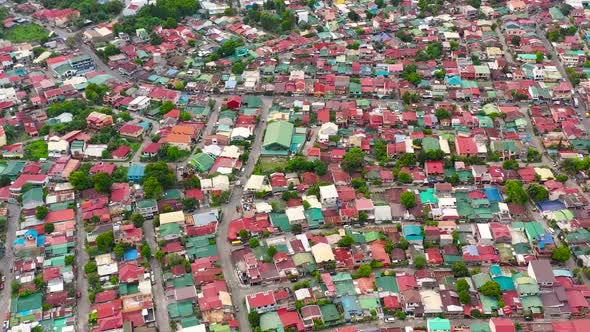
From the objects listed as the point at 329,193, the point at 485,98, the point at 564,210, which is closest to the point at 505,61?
the point at 485,98

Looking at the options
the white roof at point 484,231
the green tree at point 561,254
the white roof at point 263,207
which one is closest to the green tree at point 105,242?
the white roof at point 263,207

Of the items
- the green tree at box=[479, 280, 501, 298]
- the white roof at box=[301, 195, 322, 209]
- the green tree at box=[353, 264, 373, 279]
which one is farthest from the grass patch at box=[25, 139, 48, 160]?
the green tree at box=[479, 280, 501, 298]

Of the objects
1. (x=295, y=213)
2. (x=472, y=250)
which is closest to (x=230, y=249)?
(x=295, y=213)

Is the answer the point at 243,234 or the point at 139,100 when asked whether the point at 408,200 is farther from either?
the point at 139,100

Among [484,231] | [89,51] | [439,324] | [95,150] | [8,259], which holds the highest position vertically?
[484,231]

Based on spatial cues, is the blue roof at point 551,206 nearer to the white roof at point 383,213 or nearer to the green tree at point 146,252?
the white roof at point 383,213

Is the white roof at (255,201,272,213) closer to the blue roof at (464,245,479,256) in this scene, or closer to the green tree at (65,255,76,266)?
the green tree at (65,255,76,266)
